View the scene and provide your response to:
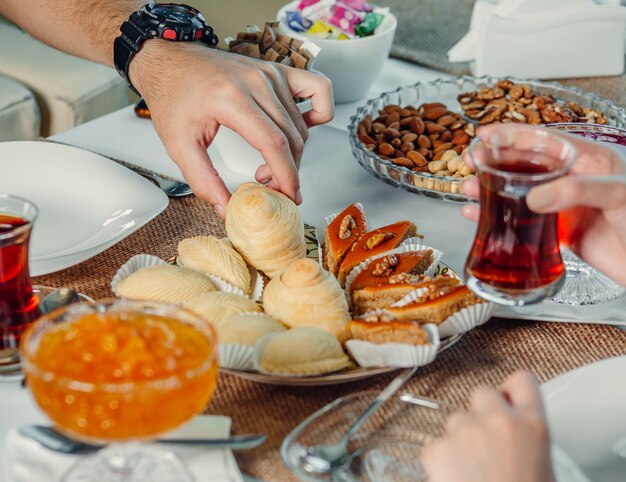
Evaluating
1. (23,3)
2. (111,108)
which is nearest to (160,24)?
(23,3)

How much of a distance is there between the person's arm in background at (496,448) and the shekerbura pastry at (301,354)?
20cm

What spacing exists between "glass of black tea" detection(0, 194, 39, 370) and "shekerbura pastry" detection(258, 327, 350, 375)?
0.26 metres

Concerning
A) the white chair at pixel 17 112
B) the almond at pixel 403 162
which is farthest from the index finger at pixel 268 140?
the white chair at pixel 17 112

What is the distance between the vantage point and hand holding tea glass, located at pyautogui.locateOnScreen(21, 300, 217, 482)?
66cm

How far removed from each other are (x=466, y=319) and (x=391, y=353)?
4.3 inches

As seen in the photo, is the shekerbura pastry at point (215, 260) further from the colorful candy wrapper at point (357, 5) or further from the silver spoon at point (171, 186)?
the colorful candy wrapper at point (357, 5)

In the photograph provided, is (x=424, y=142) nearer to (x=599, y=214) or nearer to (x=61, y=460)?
(x=599, y=214)

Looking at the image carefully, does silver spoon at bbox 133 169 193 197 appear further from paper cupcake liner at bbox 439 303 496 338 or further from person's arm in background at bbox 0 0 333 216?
paper cupcake liner at bbox 439 303 496 338

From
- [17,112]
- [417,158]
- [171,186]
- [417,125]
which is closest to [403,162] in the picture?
[417,158]

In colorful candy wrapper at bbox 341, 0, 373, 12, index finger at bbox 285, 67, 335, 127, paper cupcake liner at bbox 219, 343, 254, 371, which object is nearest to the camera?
paper cupcake liner at bbox 219, 343, 254, 371

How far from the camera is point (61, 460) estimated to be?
0.77 meters

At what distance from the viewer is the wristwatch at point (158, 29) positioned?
1.34m

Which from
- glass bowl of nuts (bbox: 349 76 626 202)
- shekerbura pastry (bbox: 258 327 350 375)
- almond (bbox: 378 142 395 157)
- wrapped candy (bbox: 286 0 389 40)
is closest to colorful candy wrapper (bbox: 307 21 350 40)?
wrapped candy (bbox: 286 0 389 40)

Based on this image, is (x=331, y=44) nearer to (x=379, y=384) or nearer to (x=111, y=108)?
(x=379, y=384)
